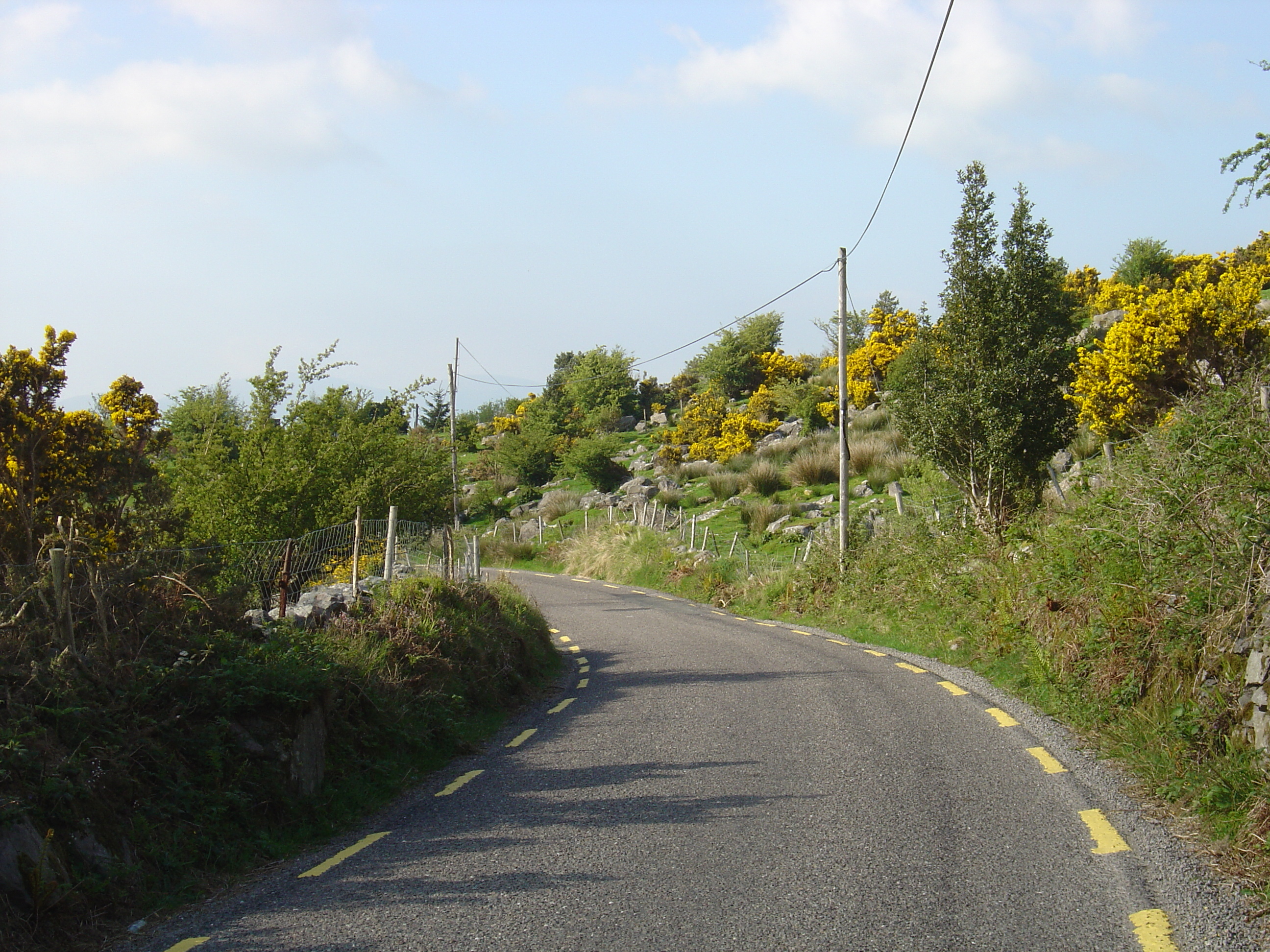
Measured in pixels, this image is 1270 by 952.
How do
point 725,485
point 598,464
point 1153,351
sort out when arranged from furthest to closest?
point 598,464
point 725,485
point 1153,351

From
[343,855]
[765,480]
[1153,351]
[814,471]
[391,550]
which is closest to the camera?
[343,855]

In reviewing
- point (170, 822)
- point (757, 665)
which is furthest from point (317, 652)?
point (757, 665)

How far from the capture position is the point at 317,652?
27.2ft

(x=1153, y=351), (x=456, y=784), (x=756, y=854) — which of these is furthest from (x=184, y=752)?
(x=1153, y=351)

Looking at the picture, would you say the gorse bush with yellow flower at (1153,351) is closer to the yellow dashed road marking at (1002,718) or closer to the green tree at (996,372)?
the green tree at (996,372)

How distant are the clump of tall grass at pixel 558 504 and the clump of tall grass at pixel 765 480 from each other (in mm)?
11895

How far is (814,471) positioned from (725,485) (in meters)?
3.94

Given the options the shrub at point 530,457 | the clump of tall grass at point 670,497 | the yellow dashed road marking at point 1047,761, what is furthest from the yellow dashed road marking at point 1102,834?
the shrub at point 530,457

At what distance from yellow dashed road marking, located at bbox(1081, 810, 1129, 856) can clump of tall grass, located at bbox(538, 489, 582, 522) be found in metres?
43.6

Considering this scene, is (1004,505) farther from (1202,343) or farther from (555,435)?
(555,435)

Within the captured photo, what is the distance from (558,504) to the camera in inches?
2039

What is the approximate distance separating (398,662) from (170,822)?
363cm

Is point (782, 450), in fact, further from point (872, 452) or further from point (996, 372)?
point (996, 372)

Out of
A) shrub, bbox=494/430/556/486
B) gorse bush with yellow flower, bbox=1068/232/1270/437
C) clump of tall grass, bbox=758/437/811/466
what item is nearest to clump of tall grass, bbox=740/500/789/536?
gorse bush with yellow flower, bbox=1068/232/1270/437
